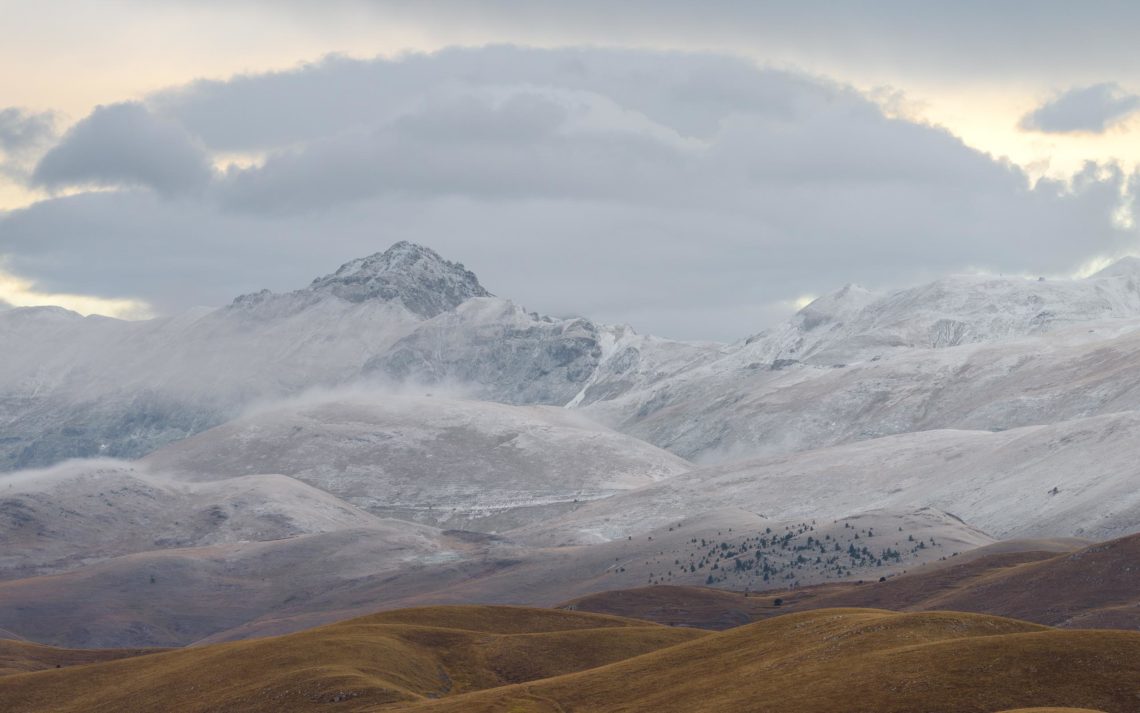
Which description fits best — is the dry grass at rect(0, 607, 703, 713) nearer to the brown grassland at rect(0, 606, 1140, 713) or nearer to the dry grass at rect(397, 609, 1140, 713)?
the brown grassland at rect(0, 606, 1140, 713)

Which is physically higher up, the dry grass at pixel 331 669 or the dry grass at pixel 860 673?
the dry grass at pixel 860 673

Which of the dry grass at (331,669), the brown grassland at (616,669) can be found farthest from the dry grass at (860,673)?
the dry grass at (331,669)

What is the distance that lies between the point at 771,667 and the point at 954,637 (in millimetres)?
14021

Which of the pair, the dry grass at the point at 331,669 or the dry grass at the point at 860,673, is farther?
the dry grass at the point at 331,669

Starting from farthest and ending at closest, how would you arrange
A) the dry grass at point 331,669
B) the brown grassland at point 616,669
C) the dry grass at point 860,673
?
the dry grass at point 331,669 < the brown grassland at point 616,669 < the dry grass at point 860,673

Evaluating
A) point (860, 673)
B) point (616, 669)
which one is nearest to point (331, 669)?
point (616, 669)

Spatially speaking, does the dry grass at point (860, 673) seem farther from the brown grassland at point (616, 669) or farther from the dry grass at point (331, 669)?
the dry grass at point (331, 669)

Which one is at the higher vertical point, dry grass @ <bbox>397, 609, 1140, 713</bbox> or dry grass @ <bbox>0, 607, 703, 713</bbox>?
dry grass @ <bbox>397, 609, 1140, 713</bbox>

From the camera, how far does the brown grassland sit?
98250mm

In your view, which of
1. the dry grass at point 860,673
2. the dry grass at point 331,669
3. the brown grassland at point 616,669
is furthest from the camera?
the dry grass at point 331,669

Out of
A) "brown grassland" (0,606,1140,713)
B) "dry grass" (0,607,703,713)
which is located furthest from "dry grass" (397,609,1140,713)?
"dry grass" (0,607,703,713)

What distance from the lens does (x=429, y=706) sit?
124812 mm

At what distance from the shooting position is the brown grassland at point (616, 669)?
9825cm

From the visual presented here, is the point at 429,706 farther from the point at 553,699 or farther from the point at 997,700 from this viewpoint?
the point at 997,700
